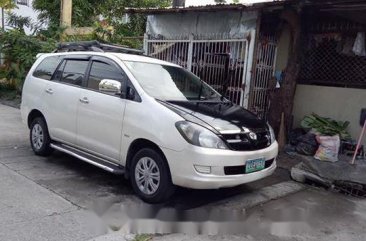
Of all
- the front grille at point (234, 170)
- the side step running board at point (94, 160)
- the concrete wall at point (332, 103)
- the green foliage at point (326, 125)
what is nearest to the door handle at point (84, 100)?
the side step running board at point (94, 160)

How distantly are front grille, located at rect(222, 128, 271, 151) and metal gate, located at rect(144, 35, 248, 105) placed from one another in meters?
2.73

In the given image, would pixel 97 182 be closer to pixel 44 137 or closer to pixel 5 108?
pixel 44 137

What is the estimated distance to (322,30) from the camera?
7.49 metres

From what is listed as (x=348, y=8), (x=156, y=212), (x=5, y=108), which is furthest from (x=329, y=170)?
(x=5, y=108)

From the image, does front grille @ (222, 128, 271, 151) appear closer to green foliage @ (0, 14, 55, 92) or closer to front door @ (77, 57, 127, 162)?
front door @ (77, 57, 127, 162)

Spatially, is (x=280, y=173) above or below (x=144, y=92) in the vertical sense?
below

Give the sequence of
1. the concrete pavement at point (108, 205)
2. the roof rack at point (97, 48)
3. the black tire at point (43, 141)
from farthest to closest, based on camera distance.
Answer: the black tire at point (43, 141) → the roof rack at point (97, 48) → the concrete pavement at point (108, 205)

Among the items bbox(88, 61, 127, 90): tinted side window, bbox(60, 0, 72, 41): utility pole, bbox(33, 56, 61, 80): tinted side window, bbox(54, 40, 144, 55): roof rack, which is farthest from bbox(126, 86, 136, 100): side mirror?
bbox(60, 0, 72, 41): utility pole

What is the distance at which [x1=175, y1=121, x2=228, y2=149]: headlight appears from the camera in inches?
164

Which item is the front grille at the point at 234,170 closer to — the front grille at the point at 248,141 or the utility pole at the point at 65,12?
the front grille at the point at 248,141

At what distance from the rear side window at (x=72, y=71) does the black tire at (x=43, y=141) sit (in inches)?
30.8

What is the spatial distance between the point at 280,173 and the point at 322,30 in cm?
309

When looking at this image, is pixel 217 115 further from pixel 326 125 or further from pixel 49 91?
pixel 326 125

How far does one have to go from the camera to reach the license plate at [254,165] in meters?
4.46
